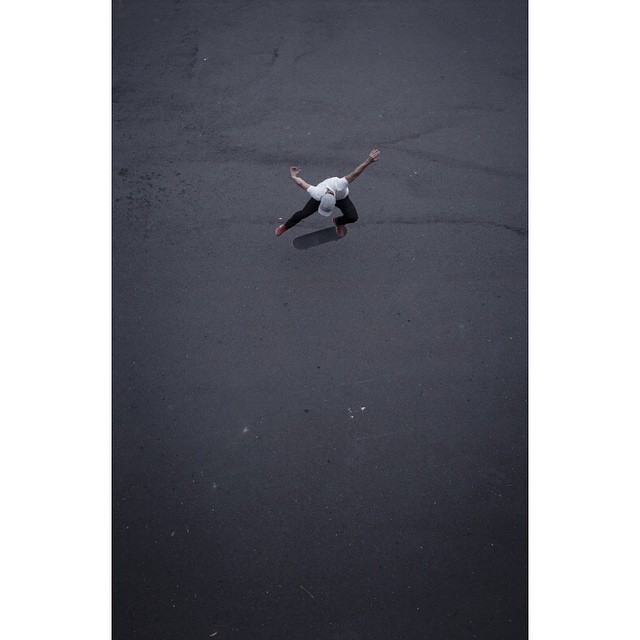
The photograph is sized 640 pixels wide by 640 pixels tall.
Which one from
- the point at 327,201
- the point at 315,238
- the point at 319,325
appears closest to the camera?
the point at 327,201

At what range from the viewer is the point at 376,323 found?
4945mm

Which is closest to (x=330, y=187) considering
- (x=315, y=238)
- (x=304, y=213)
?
(x=304, y=213)

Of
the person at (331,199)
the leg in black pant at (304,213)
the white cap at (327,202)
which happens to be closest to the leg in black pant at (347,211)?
the person at (331,199)

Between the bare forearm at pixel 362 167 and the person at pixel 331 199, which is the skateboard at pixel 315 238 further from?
the bare forearm at pixel 362 167

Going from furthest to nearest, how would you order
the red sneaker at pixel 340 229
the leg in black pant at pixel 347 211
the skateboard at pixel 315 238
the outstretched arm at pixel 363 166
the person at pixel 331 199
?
the skateboard at pixel 315 238
the red sneaker at pixel 340 229
the leg in black pant at pixel 347 211
the person at pixel 331 199
the outstretched arm at pixel 363 166

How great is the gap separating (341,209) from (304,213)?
0.36m

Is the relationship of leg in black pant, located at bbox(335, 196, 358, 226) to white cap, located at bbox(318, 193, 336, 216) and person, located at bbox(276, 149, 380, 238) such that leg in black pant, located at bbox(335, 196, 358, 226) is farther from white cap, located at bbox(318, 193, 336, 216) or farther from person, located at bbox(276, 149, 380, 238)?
white cap, located at bbox(318, 193, 336, 216)

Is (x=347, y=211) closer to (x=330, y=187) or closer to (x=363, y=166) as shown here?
(x=330, y=187)

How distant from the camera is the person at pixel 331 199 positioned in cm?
A: 427

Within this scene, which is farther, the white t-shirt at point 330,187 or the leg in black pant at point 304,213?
the leg in black pant at point 304,213

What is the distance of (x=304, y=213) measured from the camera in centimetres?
473

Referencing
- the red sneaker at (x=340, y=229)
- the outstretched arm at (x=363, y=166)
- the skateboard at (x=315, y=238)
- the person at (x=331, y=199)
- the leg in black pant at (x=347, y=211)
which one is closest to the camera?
the outstretched arm at (x=363, y=166)

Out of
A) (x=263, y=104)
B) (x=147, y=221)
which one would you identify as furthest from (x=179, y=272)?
(x=263, y=104)

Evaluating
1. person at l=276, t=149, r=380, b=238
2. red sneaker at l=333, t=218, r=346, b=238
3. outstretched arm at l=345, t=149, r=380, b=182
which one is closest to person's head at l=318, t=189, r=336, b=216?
person at l=276, t=149, r=380, b=238
